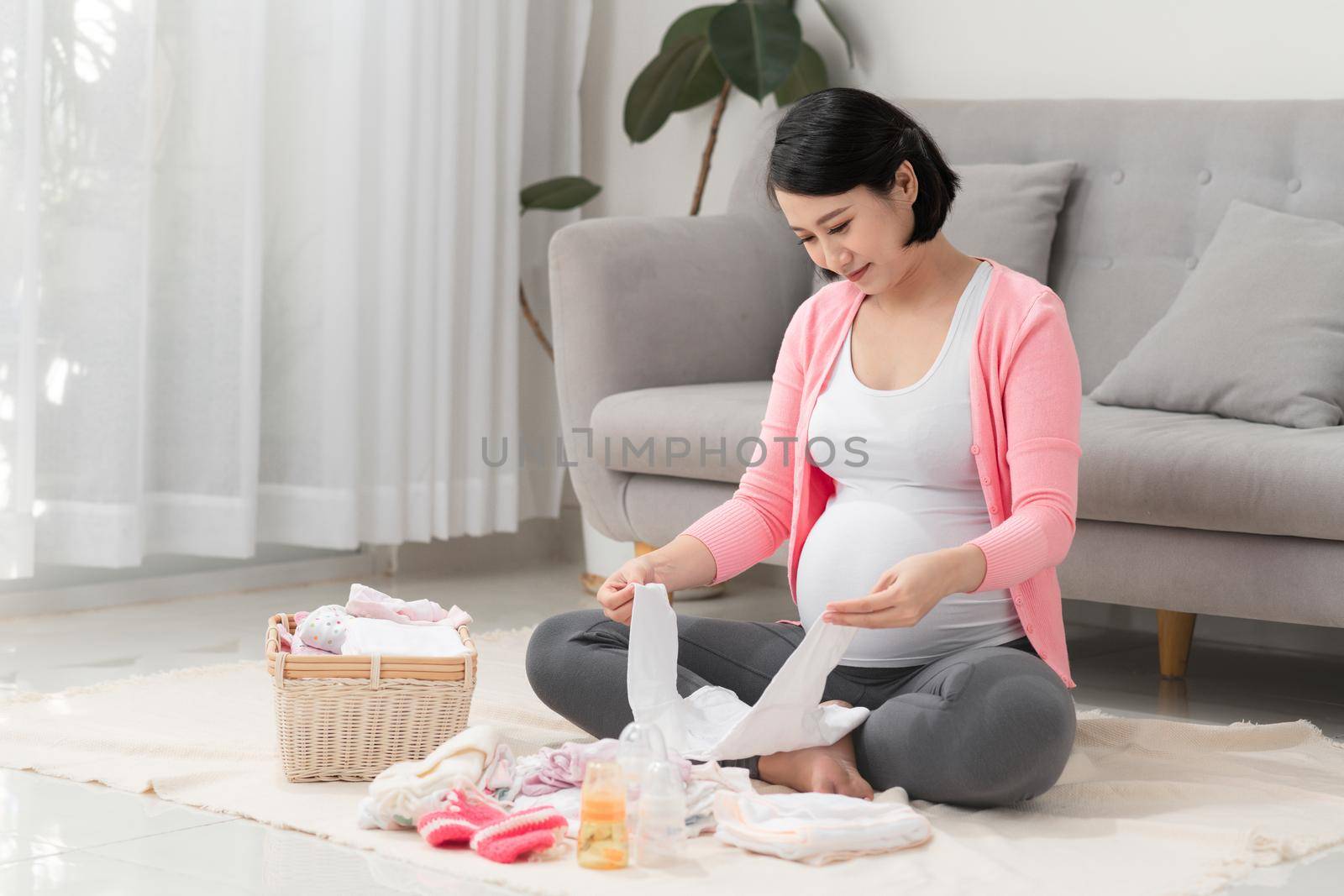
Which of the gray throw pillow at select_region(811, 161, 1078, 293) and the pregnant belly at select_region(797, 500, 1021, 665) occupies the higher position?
the gray throw pillow at select_region(811, 161, 1078, 293)

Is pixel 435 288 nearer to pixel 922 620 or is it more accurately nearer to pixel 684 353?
pixel 684 353

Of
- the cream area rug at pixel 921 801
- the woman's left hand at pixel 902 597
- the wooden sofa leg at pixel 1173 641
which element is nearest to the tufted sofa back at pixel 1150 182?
the wooden sofa leg at pixel 1173 641

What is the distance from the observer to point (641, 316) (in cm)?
255

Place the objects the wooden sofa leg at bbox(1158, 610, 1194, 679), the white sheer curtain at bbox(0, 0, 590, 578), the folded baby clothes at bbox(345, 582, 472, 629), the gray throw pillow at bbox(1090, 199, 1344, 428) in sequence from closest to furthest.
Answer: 1. the folded baby clothes at bbox(345, 582, 472, 629)
2. the gray throw pillow at bbox(1090, 199, 1344, 428)
3. the wooden sofa leg at bbox(1158, 610, 1194, 679)
4. the white sheer curtain at bbox(0, 0, 590, 578)

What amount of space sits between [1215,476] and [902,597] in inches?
26.7

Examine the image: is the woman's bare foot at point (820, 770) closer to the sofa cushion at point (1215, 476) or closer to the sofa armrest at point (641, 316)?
the sofa cushion at point (1215, 476)

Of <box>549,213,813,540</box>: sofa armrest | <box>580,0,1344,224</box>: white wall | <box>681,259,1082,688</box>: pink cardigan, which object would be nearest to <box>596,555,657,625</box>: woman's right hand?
<box>681,259,1082,688</box>: pink cardigan

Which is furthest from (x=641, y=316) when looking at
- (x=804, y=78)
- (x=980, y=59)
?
(x=980, y=59)

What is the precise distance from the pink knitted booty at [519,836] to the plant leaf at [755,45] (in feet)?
5.94

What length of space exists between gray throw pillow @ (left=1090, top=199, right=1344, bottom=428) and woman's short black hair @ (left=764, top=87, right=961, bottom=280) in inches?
30.2

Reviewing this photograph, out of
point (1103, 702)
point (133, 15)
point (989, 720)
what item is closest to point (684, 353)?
point (1103, 702)

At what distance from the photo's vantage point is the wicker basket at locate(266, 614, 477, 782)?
1528mm

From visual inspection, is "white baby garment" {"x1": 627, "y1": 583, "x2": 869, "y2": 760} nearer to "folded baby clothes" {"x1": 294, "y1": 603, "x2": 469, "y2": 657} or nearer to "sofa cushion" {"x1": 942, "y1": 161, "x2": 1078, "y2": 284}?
"folded baby clothes" {"x1": 294, "y1": 603, "x2": 469, "y2": 657}

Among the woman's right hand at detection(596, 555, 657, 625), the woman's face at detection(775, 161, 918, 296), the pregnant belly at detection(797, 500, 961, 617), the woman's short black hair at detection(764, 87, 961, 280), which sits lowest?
the woman's right hand at detection(596, 555, 657, 625)
